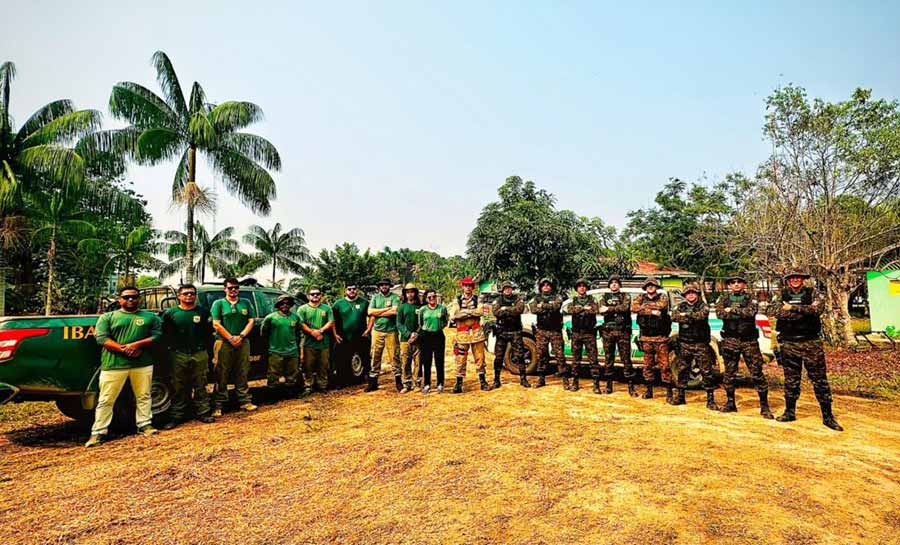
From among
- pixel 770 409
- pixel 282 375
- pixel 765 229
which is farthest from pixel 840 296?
pixel 282 375

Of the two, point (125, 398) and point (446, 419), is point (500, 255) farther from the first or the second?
point (125, 398)

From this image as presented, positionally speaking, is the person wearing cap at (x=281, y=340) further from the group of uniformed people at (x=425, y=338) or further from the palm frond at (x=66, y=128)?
the palm frond at (x=66, y=128)

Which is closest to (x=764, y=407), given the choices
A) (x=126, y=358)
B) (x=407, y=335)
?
(x=407, y=335)

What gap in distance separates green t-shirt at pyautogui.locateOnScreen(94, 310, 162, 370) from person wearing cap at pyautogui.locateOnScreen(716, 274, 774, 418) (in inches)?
251

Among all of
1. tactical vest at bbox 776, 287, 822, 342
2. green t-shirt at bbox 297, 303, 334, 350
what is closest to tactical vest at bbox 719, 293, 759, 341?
tactical vest at bbox 776, 287, 822, 342

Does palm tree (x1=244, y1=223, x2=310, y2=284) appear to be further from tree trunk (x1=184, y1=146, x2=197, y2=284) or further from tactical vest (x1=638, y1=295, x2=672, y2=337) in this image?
tactical vest (x1=638, y1=295, x2=672, y2=337)

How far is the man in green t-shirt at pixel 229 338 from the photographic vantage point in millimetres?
6176

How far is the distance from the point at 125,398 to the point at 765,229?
14418 mm

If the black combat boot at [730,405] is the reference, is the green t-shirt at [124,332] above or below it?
above

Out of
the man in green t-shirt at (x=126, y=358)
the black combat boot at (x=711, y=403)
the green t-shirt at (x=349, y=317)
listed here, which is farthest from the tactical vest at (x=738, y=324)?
the man in green t-shirt at (x=126, y=358)

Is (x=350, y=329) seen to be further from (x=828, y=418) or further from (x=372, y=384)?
(x=828, y=418)

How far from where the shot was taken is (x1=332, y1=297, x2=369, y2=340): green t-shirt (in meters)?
8.05

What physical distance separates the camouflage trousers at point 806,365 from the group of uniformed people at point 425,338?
0.03 ft

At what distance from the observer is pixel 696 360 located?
21.9ft
